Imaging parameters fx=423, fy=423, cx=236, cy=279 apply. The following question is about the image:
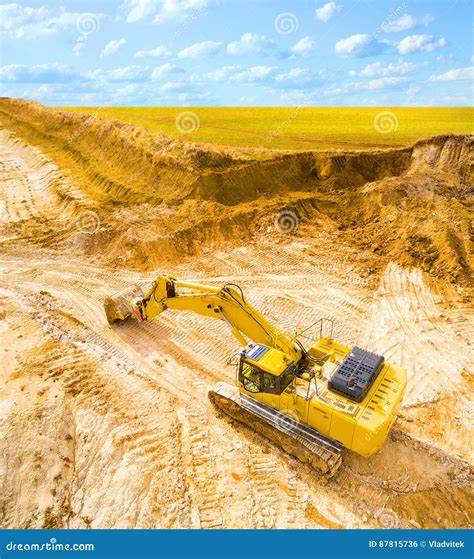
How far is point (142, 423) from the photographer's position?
8.97 m

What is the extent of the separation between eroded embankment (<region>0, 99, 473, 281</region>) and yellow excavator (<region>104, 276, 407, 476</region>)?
7.60m

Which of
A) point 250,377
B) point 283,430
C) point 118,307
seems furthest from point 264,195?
point 283,430

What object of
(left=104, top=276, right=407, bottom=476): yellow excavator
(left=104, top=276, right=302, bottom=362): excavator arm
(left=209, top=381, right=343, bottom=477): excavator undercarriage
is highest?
(left=104, top=276, right=302, bottom=362): excavator arm

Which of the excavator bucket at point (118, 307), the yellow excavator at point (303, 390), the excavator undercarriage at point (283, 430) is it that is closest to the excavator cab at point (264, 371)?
the yellow excavator at point (303, 390)

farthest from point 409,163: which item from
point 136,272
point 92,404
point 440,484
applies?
point 92,404

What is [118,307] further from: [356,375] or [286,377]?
[356,375]

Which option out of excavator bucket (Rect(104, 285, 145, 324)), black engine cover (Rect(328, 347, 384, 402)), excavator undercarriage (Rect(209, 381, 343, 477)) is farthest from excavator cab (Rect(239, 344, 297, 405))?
excavator bucket (Rect(104, 285, 145, 324))

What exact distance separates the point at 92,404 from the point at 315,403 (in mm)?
4918

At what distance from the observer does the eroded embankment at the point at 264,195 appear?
634 inches

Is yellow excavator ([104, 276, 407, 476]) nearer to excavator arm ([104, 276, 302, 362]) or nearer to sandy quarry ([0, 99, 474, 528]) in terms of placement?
excavator arm ([104, 276, 302, 362])

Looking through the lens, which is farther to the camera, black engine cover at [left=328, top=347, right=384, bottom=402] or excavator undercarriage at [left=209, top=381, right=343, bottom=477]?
excavator undercarriage at [left=209, top=381, right=343, bottom=477]

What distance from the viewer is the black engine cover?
24.4 ft

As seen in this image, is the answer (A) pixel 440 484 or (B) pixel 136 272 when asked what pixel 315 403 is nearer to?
(A) pixel 440 484

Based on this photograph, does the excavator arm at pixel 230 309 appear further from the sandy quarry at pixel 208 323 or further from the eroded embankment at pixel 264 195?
the eroded embankment at pixel 264 195
